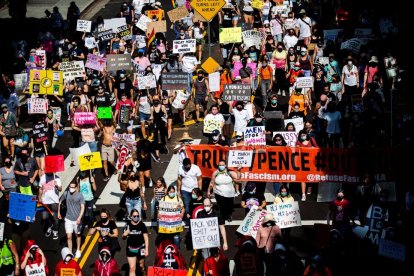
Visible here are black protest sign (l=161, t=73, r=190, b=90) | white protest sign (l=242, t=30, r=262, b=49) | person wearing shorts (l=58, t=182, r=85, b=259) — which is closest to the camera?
person wearing shorts (l=58, t=182, r=85, b=259)

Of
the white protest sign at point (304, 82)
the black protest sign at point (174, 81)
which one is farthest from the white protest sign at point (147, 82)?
the white protest sign at point (304, 82)

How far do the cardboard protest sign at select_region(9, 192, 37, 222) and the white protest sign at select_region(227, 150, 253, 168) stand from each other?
4902 mm

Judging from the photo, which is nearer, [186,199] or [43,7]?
[186,199]

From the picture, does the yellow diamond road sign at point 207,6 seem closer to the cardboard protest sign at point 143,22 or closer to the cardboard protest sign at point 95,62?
the cardboard protest sign at point 95,62

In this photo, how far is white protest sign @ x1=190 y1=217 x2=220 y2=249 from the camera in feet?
67.3

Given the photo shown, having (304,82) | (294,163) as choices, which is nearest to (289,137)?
(294,163)

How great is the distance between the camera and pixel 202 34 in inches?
1496

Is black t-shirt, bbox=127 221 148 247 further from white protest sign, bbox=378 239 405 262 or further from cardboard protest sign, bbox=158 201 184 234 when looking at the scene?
white protest sign, bbox=378 239 405 262

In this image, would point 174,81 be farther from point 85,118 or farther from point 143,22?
point 143,22

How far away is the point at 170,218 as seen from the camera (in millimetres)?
21500

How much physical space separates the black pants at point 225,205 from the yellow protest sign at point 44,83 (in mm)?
9757

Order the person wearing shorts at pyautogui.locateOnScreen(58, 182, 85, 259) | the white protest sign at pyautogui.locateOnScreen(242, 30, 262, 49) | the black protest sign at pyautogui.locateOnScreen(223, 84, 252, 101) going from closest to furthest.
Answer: the person wearing shorts at pyautogui.locateOnScreen(58, 182, 85, 259) < the black protest sign at pyautogui.locateOnScreen(223, 84, 252, 101) < the white protest sign at pyautogui.locateOnScreen(242, 30, 262, 49)

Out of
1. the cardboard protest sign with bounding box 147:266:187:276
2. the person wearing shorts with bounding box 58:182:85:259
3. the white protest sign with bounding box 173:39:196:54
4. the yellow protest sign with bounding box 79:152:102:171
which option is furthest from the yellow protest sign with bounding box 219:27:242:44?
the cardboard protest sign with bounding box 147:266:187:276

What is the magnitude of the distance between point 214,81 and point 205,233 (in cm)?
1023
